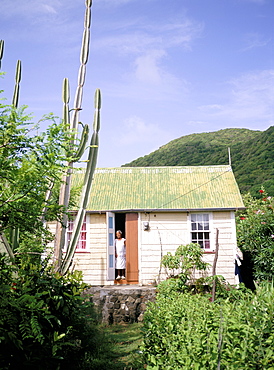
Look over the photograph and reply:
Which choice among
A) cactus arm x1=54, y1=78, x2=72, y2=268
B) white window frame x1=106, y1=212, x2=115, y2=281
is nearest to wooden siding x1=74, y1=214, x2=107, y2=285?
white window frame x1=106, y1=212, x2=115, y2=281


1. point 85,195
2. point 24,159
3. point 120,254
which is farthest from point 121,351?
point 120,254

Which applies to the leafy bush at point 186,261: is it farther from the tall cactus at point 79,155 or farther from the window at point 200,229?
the tall cactus at point 79,155

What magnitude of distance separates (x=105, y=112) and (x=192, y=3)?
349cm

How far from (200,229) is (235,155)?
95.7ft

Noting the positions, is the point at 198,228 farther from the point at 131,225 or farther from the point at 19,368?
the point at 19,368

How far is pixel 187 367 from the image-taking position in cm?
325

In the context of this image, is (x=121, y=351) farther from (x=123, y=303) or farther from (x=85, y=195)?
(x=123, y=303)

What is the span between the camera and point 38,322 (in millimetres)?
3918

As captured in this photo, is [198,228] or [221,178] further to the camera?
[221,178]

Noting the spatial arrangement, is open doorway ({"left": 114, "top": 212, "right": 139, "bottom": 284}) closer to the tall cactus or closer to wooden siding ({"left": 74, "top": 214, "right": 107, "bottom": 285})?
wooden siding ({"left": 74, "top": 214, "right": 107, "bottom": 285})

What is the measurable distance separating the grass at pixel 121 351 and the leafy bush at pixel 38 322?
0.64 m

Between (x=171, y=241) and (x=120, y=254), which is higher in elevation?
(x=171, y=241)

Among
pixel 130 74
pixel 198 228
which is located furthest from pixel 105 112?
pixel 198 228

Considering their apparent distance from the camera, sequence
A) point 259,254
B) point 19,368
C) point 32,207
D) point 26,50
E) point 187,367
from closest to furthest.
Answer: point 187,367, point 32,207, point 19,368, point 26,50, point 259,254
